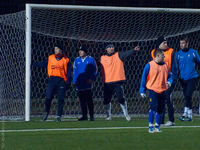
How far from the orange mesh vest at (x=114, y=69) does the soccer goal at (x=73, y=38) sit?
1.34 meters

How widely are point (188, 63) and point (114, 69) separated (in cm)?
173

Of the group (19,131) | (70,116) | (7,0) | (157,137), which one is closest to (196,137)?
(157,137)

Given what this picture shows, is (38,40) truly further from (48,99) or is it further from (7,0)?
(7,0)

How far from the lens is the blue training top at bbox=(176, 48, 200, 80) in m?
13.0

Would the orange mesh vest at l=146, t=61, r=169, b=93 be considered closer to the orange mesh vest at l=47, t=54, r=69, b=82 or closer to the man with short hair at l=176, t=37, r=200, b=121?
the man with short hair at l=176, t=37, r=200, b=121

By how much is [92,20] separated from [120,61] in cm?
189

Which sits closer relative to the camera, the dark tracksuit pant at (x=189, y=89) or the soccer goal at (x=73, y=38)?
the dark tracksuit pant at (x=189, y=89)

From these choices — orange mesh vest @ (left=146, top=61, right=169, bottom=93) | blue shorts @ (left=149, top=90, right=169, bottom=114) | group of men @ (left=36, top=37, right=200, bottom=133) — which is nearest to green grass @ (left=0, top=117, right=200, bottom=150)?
blue shorts @ (left=149, top=90, right=169, bottom=114)

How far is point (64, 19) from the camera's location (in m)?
14.3

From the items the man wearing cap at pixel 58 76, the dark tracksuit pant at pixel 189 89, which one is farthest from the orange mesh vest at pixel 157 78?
the man wearing cap at pixel 58 76

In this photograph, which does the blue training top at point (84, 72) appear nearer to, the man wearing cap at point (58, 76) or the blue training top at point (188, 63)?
the man wearing cap at point (58, 76)

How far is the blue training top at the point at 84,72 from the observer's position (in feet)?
43.7

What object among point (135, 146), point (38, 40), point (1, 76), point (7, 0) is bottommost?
point (135, 146)

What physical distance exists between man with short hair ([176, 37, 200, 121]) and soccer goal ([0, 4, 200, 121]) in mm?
1625
